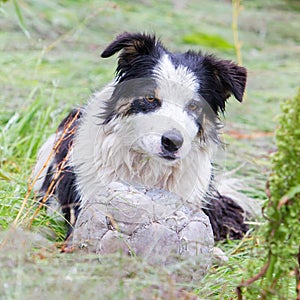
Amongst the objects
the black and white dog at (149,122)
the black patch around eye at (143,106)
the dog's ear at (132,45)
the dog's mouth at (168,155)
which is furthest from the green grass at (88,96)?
the dog's ear at (132,45)

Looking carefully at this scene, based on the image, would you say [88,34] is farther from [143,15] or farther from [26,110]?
[26,110]

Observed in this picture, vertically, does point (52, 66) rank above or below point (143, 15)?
below

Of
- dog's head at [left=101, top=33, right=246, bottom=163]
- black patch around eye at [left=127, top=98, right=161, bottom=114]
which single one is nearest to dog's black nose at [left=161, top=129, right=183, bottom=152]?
dog's head at [left=101, top=33, right=246, bottom=163]

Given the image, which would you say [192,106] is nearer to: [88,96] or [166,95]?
[166,95]

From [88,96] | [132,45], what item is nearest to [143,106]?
[132,45]

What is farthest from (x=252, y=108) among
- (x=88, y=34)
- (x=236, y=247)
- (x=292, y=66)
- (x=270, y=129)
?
(x=236, y=247)

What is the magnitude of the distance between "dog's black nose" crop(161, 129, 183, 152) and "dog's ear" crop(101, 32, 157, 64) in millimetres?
624

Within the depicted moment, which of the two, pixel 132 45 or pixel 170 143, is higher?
pixel 132 45

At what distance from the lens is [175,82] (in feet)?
13.4

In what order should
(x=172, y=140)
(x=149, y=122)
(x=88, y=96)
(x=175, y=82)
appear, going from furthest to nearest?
(x=88, y=96) → (x=175, y=82) → (x=149, y=122) → (x=172, y=140)

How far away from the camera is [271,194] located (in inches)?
Answer: 100

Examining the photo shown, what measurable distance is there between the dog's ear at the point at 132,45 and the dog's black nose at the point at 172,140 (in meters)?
0.62

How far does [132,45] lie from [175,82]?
35cm

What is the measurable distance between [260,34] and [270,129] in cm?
487
